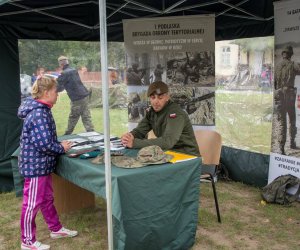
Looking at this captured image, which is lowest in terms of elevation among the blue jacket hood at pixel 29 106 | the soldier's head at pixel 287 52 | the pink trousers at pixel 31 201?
the pink trousers at pixel 31 201

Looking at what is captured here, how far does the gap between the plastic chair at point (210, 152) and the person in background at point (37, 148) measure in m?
1.39

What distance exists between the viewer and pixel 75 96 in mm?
5746

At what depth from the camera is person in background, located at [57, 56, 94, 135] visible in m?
5.47

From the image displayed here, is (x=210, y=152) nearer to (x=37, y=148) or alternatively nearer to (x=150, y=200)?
(x=150, y=200)

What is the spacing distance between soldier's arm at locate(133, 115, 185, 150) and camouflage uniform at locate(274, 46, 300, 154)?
161 cm

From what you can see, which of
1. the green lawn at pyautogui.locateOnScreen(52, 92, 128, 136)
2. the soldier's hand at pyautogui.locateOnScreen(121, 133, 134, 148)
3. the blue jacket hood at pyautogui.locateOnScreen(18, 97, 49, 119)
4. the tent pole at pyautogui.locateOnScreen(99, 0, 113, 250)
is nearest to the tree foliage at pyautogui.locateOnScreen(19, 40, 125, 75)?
the green lawn at pyautogui.locateOnScreen(52, 92, 128, 136)

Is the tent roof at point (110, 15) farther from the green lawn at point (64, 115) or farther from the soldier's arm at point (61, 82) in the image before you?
the green lawn at point (64, 115)

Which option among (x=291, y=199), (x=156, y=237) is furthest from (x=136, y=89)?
(x=156, y=237)

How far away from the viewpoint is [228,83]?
6129 millimetres

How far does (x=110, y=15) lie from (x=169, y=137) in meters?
2.64

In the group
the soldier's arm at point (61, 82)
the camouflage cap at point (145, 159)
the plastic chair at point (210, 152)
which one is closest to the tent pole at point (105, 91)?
the camouflage cap at point (145, 159)

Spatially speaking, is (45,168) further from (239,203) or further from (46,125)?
(239,203)

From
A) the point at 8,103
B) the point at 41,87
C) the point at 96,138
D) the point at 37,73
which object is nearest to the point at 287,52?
the point at 96,138

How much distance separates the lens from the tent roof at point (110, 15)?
4.57 metres
